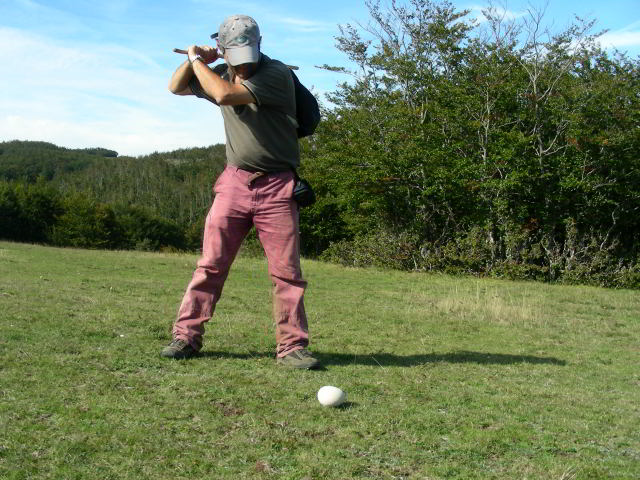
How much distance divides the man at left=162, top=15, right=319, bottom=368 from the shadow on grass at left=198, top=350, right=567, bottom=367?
375 millimetres

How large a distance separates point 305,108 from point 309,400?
2434 mm

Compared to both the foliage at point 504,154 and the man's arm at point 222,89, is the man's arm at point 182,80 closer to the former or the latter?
the man's arm at point 222,89

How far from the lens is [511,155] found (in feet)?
68.2

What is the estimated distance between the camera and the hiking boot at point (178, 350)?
5.28 metres

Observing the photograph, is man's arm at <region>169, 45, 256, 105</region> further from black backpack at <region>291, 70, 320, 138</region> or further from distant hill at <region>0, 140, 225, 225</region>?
distant hill at <region>0, 140, 225, 225</region>

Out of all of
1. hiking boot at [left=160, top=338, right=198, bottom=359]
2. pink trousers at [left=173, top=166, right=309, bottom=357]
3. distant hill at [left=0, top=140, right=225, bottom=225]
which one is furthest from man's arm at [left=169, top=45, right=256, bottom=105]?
distant hill at [left=0, top=140, right=225, bottom=225]

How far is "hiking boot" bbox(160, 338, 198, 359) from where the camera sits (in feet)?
17.3

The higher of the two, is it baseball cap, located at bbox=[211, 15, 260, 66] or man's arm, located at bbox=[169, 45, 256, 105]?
baseball cap, located at bbox=[211, 15, 260, 66]

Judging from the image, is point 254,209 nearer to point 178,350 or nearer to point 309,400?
point 178,350

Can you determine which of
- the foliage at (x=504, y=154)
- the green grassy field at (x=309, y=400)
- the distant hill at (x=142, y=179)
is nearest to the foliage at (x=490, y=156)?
the foliage at (x=504, y=154)

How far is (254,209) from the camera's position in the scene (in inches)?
212

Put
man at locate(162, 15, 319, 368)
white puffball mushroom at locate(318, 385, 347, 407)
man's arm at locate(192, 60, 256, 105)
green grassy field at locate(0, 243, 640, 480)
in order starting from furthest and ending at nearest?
1. man at locate(162, 15, 319, 368)
2. man's arm at locate(192, 60, 256, 105)
3. white puffball mushroom at locate(318, 385, 347, 407)
4. green grassy field at locate(0, 243, 640, 480)

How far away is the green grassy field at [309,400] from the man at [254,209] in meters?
0.31

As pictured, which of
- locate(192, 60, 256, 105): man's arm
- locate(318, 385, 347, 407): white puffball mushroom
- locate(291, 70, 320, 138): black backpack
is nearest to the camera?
locate(318, 385, 347, 407): white puffball mushroom
